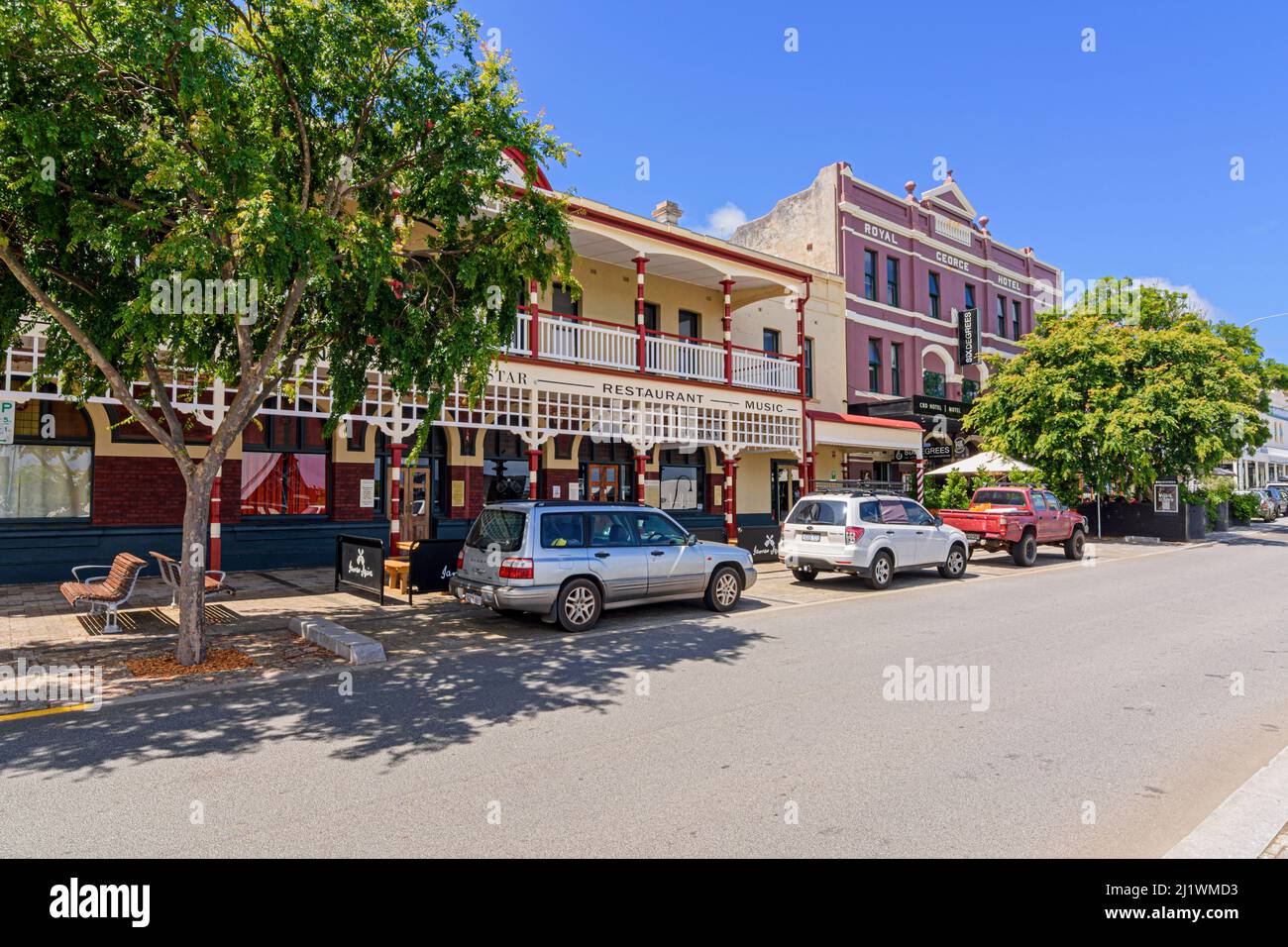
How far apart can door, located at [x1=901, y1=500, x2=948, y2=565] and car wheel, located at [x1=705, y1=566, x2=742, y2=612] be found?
493 centimetres

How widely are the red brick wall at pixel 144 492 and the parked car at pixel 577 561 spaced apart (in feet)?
24.0

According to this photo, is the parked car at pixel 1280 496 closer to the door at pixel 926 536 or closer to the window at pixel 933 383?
the window at pixel 933 383

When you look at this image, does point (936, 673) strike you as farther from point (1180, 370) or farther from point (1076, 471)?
point (1180, 370)

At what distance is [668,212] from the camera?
908 inches

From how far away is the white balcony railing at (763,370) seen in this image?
2041 cm

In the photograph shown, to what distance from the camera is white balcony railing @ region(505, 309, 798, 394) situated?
1653cm

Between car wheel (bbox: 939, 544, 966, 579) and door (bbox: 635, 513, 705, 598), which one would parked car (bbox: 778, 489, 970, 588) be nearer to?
car wheel (bbox: 939, 544, 966, 579)

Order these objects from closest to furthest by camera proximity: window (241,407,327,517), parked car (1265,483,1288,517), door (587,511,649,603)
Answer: door (587,511,649,603), window (241,407,327,517), parked car (1265,483,1288,517)

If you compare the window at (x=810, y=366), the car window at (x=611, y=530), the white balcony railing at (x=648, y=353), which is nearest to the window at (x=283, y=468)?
the white balcony railing at (x=648, y=353)

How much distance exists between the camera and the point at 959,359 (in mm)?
30969

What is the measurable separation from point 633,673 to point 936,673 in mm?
2919

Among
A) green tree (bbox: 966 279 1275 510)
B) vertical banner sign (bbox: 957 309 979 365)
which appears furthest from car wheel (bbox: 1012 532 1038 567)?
vertical banner sign (bbox: 957 309 979 365)

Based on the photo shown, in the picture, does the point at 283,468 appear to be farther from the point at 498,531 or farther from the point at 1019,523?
the point at 1019,523
